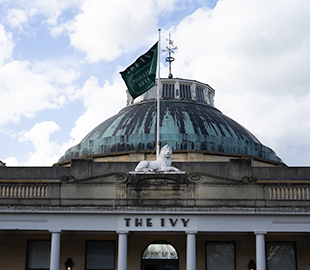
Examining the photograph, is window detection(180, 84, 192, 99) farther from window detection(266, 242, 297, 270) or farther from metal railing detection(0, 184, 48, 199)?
metal railing detection(0, 184, 48, 199)

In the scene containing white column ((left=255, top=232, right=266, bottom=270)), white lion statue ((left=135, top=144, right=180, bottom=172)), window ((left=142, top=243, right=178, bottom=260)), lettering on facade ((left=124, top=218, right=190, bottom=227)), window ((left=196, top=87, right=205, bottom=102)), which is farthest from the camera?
window ((left=196, top=87, right=205, bottom=102))

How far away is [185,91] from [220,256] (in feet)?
63.4

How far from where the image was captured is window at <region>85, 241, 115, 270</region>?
26.1 meters

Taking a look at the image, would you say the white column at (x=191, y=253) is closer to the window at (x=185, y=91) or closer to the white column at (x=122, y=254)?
the white column at (x=122, y=254)

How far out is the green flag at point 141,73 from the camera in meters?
29.5

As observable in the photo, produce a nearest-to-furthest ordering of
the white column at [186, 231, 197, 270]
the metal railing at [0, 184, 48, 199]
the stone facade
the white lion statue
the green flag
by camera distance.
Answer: the white column at [186, 231, 197, 270]
the stone facade
the metal railing at [0, 184, 48, 199]
the white lion statue
the green flag

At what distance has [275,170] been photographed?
28.0 m

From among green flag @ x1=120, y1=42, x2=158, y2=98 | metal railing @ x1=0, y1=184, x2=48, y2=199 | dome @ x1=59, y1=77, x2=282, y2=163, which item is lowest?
metal railing @ x1=0, y1=184, x2=48, y2=199

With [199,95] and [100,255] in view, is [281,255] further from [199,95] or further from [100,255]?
Result: [199,95]

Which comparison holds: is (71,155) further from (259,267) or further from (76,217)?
(259,267)

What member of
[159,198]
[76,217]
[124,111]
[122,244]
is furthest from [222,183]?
[124,111]

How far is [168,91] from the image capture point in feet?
138

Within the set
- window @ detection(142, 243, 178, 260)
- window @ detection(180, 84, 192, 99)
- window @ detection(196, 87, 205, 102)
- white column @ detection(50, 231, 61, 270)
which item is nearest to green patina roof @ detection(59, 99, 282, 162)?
window @ detection(180, 84, 192, 99)

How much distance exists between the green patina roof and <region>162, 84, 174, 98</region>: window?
2.33 metres
